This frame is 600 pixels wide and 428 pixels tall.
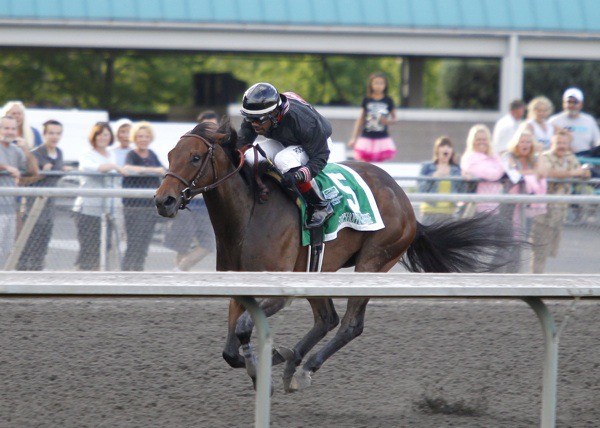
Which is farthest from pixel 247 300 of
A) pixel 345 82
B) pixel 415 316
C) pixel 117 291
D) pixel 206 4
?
pixel 345 82

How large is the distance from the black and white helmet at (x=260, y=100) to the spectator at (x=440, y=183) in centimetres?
197

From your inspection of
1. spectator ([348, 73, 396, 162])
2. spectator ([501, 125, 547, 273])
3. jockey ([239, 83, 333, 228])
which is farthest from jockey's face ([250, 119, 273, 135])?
spectator ([348, 73, 396, 162])

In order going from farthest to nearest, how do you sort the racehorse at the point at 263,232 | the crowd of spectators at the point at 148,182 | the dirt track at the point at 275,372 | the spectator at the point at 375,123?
1. the spectator at the point at 375,123
2. the crowd of spectators at the point at 148,182
3. the racehorse at the point at 263,232
4. the dirt track at the point at 275,372

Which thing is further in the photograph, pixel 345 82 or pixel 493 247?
pixel 345 82

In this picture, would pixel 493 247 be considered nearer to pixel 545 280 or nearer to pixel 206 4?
pixel 545 280

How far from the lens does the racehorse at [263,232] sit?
5348 millimetres

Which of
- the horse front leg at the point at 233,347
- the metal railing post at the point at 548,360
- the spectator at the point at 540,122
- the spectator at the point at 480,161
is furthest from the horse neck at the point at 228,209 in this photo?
the spectator at the point at 540,122

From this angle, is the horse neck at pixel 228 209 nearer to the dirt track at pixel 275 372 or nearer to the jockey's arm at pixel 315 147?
the jockey's arm at pixel 315 147

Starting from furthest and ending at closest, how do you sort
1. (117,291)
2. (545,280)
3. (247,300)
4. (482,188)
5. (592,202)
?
1. (482,188)
2. (592,202)
3. (545,280)
4. (247,300)
5. (117,291)

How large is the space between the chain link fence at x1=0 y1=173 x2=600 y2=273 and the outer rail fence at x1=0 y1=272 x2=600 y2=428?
9.53ft

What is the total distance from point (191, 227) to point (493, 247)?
1997 mm

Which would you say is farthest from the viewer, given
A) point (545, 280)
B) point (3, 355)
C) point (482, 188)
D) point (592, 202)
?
point (482, 188)

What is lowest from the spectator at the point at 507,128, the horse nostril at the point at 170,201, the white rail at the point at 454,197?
the horse nostril at the point at 170,201

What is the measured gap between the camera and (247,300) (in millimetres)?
3891
